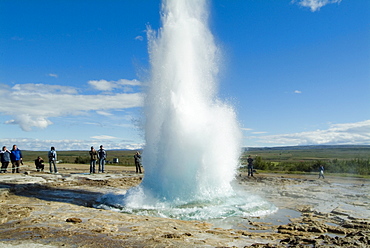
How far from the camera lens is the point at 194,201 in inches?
372

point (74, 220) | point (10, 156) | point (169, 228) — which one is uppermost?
point (10, 156)

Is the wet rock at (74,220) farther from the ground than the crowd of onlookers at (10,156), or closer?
closer

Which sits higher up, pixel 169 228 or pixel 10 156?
pixel 10 156

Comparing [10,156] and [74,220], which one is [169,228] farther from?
[10,156]

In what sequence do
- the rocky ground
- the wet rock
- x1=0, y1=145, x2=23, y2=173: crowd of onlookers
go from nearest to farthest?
the rocky ground < the wet rock < x1=0, y1=145, x2=23, y2=173: crowd of onlookers

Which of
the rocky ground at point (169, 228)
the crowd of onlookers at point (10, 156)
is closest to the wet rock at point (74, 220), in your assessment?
the rocky ground at point (169, 228)

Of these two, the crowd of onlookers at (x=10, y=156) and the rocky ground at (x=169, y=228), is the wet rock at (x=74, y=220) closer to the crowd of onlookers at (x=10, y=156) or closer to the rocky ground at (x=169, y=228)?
the rocky ground at (x=169, y=228)

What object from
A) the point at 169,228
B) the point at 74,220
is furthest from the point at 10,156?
the point at 169,228

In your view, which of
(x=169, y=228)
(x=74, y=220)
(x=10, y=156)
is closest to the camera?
(x=169, y=228)

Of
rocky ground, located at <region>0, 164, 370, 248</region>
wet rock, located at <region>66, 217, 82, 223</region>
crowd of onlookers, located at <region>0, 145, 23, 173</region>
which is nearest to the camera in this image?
rocky ground, located at <region>0, 164, 370, 248</region>

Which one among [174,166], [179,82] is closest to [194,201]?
[174,166]

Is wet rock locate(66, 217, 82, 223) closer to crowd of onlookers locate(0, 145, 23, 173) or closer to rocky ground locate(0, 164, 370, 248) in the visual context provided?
rocky ground locate(0, 164, 370, 248)

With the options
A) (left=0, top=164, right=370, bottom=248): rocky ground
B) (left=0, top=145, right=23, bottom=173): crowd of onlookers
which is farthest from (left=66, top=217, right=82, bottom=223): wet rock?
(left=0, top=145, right=23, bottom=173): crowd of onlookers

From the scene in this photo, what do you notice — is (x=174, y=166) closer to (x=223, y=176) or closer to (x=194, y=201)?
(x=194, y=201)
